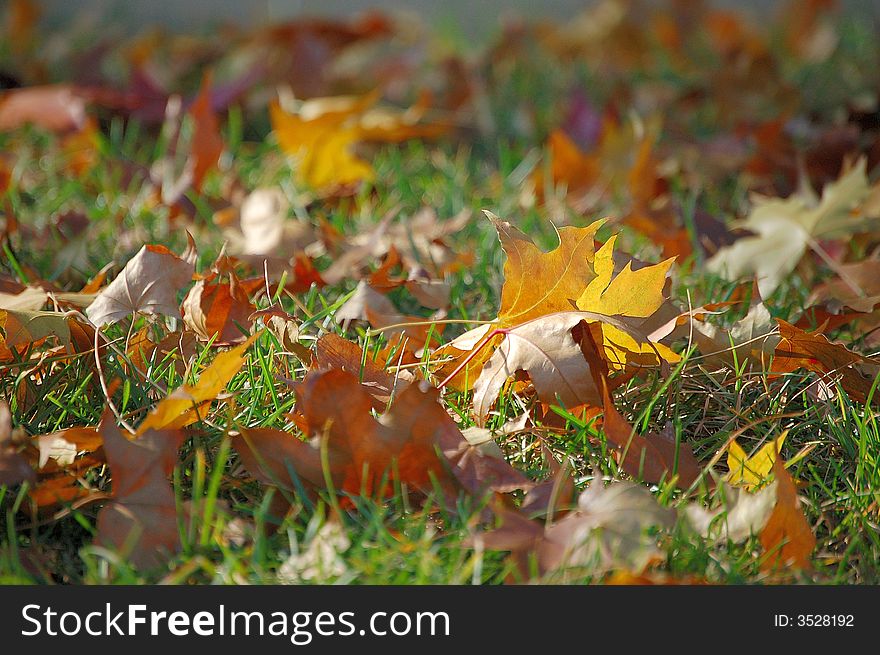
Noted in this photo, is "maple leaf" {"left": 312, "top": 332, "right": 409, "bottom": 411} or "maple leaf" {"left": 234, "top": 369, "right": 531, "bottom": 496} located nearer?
"maple leaf" {"left": 234, "top": 369, "right": 531, "bottom": 496}

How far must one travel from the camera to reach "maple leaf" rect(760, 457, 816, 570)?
0.88 metres

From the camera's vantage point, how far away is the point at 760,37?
3326 millimetres

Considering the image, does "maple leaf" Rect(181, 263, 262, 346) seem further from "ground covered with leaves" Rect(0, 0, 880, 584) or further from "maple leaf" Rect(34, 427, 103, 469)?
"maple leaf" Rect(34, 427, 103, 469)

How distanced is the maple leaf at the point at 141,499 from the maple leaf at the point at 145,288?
0.88ft

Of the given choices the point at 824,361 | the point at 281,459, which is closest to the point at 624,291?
the point at 824,361

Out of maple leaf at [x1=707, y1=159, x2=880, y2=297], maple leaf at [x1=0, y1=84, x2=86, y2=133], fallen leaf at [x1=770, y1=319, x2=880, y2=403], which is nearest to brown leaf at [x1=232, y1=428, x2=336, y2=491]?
fallen leaf at [x1=770, y1=319, x2=880, y2=403]

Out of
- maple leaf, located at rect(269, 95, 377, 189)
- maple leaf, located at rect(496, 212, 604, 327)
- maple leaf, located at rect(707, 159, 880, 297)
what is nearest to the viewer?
maple leaf, located at rect(496, 212, 604, 327)

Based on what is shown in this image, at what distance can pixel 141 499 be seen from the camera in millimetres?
896

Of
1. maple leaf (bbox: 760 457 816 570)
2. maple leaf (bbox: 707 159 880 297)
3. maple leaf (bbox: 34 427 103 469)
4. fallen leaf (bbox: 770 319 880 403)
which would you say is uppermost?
maple leaf (bbox: 707 159 880 297)

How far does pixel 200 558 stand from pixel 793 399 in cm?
75

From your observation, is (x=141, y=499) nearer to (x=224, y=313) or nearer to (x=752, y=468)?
(x=224, y=313)

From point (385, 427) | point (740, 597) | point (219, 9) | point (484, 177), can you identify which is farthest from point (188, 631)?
point (219, 9)

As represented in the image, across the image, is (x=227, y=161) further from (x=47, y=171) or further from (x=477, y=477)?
(x=477, y=477)

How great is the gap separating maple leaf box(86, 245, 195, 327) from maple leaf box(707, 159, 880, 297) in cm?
85
